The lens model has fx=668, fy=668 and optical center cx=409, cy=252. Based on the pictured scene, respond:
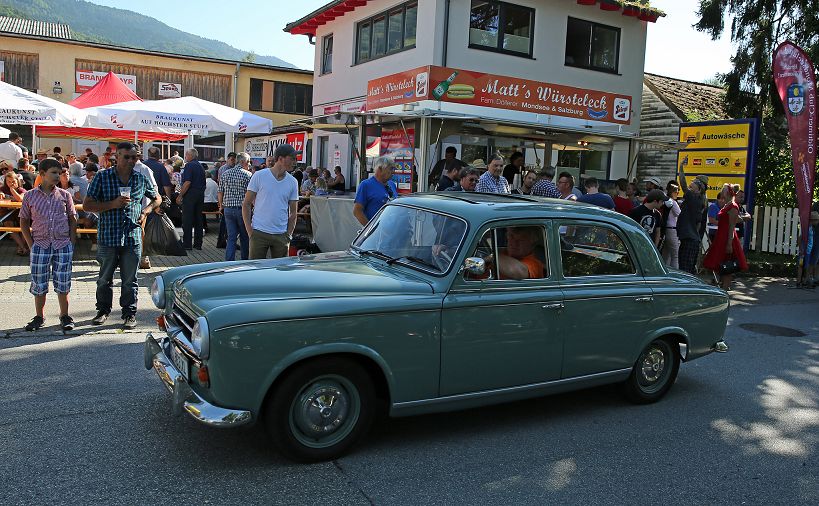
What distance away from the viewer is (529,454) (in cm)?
432

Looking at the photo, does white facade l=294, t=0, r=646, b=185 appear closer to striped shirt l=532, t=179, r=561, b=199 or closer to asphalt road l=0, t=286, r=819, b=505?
striped shirt l=532, t=179, r=561, b=199

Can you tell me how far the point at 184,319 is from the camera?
417 cm

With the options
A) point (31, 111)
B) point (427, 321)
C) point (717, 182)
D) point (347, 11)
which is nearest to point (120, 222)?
point (427, 321)

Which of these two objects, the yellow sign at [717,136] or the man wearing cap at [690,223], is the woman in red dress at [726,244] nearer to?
the man wearing cap at [690,223]

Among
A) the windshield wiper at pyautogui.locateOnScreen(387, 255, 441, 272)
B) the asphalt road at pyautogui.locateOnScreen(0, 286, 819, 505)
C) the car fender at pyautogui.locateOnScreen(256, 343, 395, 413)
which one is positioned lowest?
the asphalt road at pyautogui.locateOnScreen(0, 286, 819, 505)

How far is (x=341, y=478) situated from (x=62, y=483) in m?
1.47

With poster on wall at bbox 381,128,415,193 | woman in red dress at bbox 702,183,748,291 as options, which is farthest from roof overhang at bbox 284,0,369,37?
woman in red dress at bbox 702,183,748,291

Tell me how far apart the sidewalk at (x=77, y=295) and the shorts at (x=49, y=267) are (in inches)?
17.6

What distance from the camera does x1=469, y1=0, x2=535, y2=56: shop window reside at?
16.9 m

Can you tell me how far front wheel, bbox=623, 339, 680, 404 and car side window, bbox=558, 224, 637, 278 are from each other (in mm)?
734

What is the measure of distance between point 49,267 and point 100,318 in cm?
73

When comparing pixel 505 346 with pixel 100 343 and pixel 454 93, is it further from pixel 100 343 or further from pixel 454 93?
pixel 454 93

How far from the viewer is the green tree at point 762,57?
17094 mm

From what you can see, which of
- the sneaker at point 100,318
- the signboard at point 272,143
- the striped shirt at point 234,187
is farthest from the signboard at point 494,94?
the signboard at point 272,143
